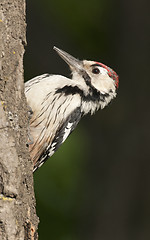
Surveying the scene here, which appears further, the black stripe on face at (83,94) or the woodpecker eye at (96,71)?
the woodpecker eye at (96,71)

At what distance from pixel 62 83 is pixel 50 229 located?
3.89 meters

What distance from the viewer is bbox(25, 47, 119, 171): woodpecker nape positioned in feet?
15.5

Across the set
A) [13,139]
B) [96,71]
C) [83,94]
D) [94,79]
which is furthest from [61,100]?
[13,139]

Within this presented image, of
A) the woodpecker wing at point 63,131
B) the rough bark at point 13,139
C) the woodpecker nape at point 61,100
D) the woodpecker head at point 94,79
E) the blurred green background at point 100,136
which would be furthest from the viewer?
the blurred green background at point 100,136

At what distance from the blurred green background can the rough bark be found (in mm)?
4250

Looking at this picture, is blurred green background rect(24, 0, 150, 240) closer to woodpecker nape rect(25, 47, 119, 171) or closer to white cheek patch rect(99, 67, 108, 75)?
white cheek patch rect(99, 67, 108, 75)

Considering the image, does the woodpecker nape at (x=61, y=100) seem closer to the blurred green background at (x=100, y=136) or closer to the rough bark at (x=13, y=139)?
the rough bark at (x=13, y=139)

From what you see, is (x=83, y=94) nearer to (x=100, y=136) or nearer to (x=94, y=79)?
(x=94, y=79)

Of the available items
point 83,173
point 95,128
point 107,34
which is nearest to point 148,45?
point 107,34

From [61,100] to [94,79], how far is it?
717 millimetres

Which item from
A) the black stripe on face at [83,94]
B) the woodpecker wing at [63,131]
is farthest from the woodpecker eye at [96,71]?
the woodpecker wing at [63,131]

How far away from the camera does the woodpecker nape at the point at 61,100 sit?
4.72 metres

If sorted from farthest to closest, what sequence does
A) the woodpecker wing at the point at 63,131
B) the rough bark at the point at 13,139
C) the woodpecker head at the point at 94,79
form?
the woodpecker head at the point at 94,79 → the woodpecker wing at the point at 63,131 → the rough bark at the point at 13,139

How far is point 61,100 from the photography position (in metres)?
4.80
